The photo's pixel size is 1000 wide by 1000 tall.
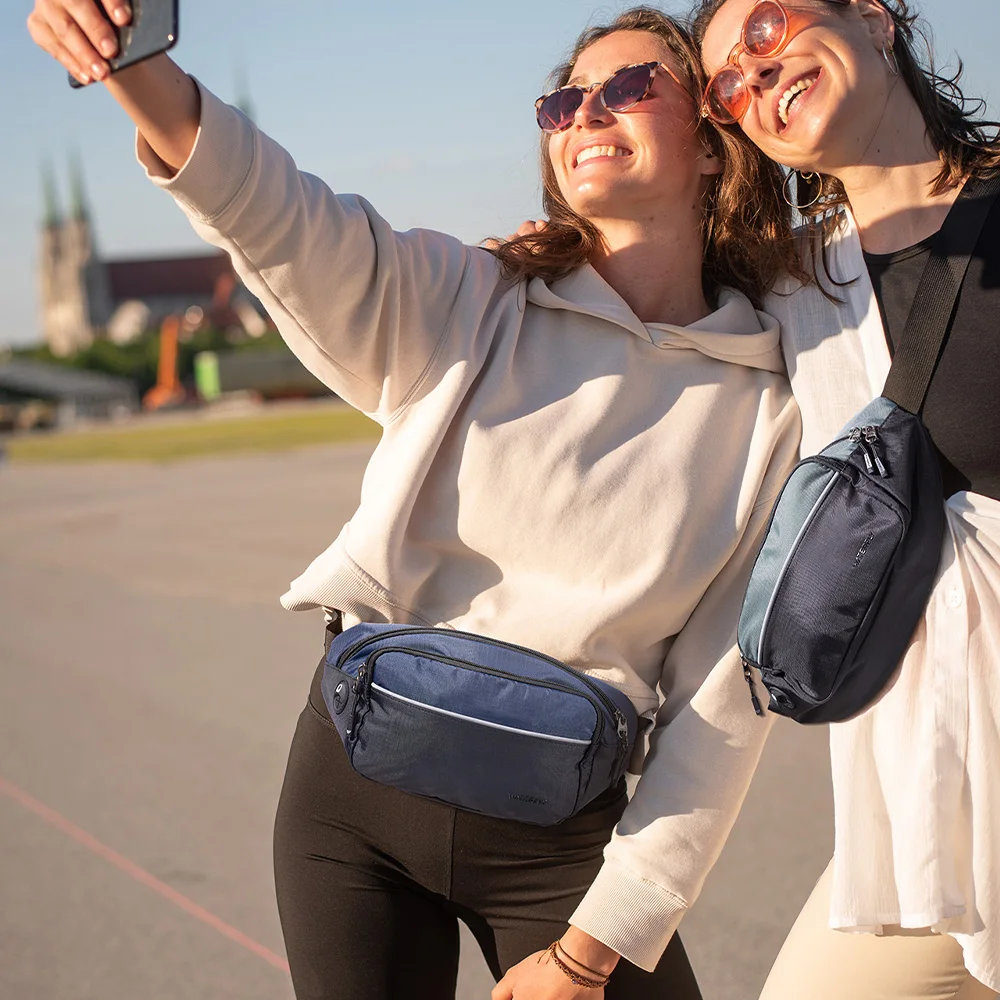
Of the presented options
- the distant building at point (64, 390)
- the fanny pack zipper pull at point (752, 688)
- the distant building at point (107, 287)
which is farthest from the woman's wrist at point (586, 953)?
the distant building at point (107, 287)

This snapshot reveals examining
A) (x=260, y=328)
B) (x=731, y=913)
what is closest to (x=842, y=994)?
(x=731, y=913)

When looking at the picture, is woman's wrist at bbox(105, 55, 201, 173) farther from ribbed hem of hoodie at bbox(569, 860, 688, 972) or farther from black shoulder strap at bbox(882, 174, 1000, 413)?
ribbed hem of hoodie at bbox(569, 860, 688, 972)

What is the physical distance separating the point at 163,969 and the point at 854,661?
2.54 m

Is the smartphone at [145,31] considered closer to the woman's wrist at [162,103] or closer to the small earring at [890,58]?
the woman's wrist at [162,103]

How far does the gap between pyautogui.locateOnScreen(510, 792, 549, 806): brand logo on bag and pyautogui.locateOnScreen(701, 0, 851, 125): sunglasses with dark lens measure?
1111 mm

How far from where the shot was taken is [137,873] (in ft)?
13.4

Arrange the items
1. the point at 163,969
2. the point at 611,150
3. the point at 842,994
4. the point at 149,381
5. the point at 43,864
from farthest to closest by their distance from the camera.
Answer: the point at 149,381 → the point at 43,864 → the point at 163,969 → the point at 611,150 → the point at 842,994

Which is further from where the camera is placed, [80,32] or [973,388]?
[973,388]

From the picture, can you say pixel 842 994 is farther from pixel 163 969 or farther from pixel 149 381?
pixel 149 381

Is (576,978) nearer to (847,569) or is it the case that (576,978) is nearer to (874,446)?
(847,569)

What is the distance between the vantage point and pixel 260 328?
345ft

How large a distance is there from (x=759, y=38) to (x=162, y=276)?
12474 cm

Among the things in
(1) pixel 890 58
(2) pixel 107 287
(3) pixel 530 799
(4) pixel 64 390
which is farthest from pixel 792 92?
(2) pixel 107 287

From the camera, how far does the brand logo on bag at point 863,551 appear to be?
1.67m
